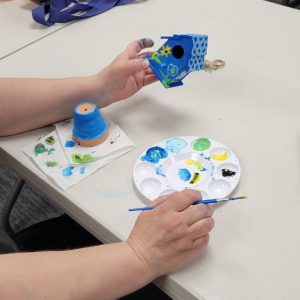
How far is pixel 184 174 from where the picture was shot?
1.91 feet

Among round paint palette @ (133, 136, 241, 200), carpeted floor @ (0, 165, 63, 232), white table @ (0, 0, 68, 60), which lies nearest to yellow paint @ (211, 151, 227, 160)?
round paint palette @ (133, 136, 241, 200)

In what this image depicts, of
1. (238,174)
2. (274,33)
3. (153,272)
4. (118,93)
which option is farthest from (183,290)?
(274,33)

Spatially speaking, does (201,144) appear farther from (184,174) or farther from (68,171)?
(68,171)

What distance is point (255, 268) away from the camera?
468 millimetres

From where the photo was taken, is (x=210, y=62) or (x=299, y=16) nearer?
(x=210, y=62)

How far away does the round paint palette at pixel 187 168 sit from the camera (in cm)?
56

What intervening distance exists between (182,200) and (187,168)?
9cm

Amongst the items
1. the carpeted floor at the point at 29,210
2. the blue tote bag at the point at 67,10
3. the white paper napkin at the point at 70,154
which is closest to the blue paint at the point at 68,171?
the white paper napkin at the point at 70,154

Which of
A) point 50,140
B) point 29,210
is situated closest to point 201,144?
point 50,140

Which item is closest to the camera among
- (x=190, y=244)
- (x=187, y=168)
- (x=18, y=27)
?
(x=190, y=244)

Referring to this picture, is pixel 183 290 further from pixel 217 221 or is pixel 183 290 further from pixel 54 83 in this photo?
pixel 54 83

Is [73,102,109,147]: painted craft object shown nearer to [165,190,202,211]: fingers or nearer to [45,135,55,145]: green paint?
[45,135,55,145]: green paint

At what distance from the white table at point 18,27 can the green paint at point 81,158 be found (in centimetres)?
39

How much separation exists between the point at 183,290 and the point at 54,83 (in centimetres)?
44
